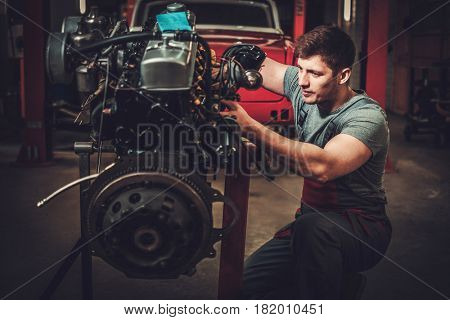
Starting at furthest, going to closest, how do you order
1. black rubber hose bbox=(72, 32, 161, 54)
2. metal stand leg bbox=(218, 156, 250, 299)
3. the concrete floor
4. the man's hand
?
the concrete floor → metal stand leg bbox=(218, 156, 250, 299) → the man's hand → black rubber hose bbox=(72, 32, 161, 54)

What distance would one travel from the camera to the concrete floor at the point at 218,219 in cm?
254

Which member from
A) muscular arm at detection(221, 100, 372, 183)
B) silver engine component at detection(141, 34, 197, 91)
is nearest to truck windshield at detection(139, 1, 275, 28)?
muscular arm at detection(221, 100, 372, 183)

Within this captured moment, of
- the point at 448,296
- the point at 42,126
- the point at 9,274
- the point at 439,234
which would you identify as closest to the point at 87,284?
the point at 9,274

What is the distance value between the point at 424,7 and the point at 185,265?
25.5 feet

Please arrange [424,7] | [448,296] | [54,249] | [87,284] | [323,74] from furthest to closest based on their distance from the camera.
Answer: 1. [424,7]
2. [54,249]
3. [448,296]
4. [87,284]
5. [323,74]

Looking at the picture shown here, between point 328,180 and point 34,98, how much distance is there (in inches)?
161

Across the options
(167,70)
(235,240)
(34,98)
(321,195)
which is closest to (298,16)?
(34,98)

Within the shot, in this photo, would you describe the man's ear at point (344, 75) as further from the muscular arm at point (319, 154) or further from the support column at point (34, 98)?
the support column at point (34, 98)

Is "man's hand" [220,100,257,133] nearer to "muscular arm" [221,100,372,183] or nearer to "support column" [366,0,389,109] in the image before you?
"muscular arm" [221,100,372,183]

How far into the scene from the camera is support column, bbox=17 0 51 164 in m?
5.01

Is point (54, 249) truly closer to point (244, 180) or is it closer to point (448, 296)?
point (244, 180)

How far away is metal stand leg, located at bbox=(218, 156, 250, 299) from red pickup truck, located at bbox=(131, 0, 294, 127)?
2627 millimetres

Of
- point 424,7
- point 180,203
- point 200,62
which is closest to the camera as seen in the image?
point 180,203

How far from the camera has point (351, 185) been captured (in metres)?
1.86
